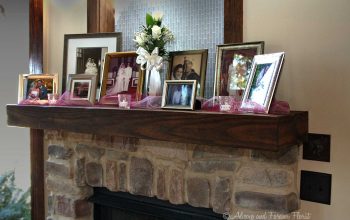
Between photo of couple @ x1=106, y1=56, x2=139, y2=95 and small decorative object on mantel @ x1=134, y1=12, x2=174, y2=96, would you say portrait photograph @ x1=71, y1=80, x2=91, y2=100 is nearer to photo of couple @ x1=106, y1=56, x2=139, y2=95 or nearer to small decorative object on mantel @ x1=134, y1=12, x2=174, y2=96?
photo of couple @ x1=106, y1=56, x2=139, y2=95

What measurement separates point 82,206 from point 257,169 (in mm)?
1128

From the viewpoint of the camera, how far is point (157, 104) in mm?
1558

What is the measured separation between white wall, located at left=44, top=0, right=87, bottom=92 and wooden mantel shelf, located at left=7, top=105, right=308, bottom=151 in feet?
1.84

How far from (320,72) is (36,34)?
69.0 inches

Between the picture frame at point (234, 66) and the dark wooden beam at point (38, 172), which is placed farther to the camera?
the dark wooden beam at point (38, 172)

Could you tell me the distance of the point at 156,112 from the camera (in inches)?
55.8

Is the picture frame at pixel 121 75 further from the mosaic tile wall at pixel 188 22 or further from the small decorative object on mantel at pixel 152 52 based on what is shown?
the mosaic tile wall at pixel 188 22

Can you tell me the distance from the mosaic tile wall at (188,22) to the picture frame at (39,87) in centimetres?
45

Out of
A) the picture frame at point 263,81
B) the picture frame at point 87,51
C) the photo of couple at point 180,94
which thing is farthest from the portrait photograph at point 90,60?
the picture frame at point 263,81

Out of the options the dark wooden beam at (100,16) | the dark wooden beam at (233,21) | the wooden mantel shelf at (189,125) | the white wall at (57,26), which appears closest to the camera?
the wooden mantel shelf at (189,125)

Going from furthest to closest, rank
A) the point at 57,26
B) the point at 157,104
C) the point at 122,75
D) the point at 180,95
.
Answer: the point at 57,26 < the point at 122,75 < the point at 157,104 < the point at 180,95

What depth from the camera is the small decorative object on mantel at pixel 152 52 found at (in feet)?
5.31

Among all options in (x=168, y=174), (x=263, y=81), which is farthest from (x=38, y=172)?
(x=263, y=81)

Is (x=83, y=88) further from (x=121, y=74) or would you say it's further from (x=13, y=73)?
(x=13, y=73)
